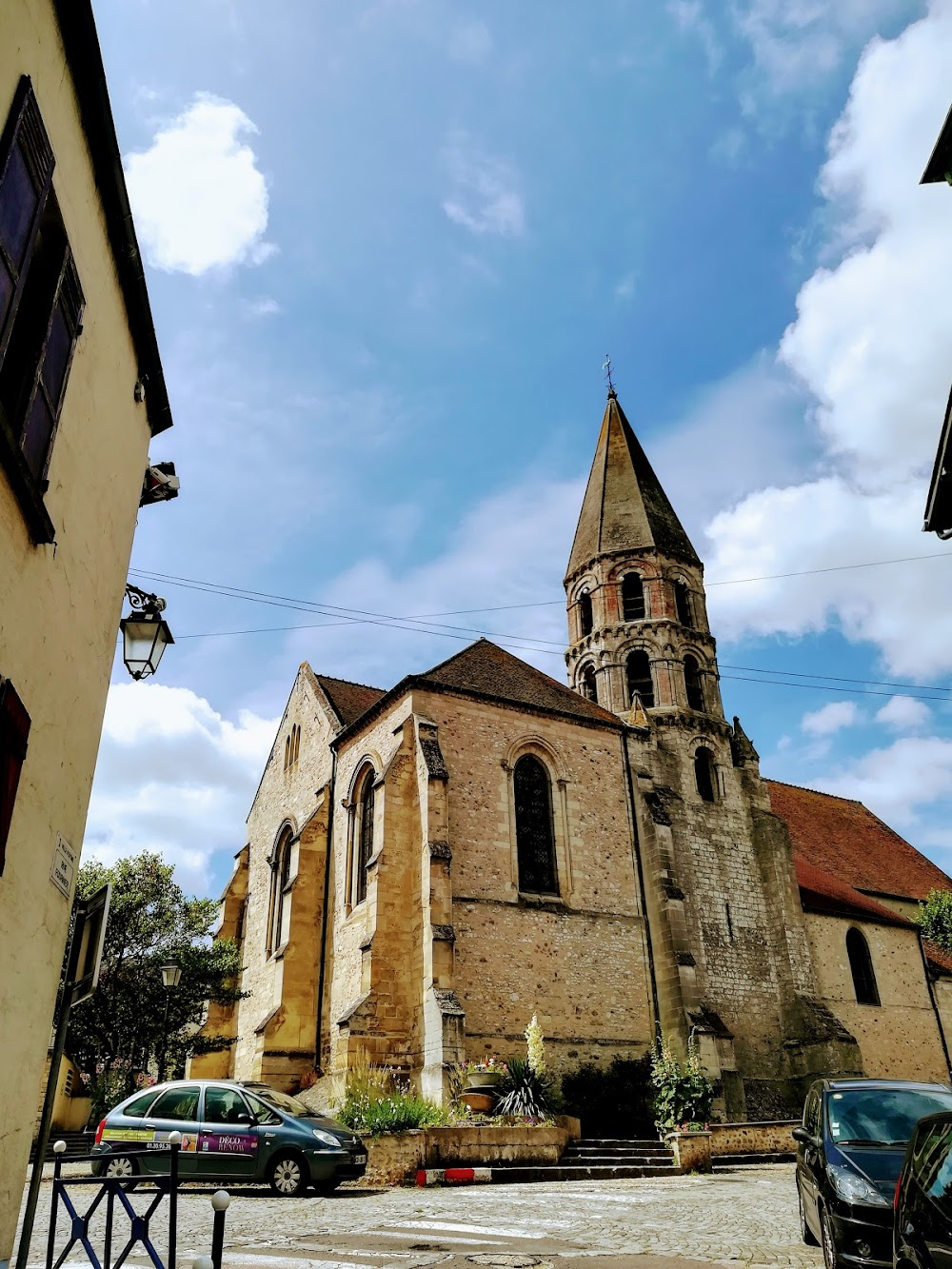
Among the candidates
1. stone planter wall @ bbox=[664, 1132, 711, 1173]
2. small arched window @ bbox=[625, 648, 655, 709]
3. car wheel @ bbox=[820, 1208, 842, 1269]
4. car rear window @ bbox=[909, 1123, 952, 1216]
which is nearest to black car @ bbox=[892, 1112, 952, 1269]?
car rear window @ bbox=[909, 1123, 952, 1216]

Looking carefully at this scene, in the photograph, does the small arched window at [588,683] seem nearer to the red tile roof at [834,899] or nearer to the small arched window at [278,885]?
the red tile roof at [834,899]

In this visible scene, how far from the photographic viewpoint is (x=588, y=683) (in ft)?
93.0

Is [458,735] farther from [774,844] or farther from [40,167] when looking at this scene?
[40,167]

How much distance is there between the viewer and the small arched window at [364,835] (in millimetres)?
21531

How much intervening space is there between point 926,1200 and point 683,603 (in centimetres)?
2529

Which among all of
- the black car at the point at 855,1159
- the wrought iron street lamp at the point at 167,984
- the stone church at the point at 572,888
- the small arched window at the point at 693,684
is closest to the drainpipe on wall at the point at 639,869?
the stone church at the point at 572,888

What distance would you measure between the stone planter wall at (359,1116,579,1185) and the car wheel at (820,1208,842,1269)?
7.82 m

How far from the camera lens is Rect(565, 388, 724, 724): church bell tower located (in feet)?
88.6

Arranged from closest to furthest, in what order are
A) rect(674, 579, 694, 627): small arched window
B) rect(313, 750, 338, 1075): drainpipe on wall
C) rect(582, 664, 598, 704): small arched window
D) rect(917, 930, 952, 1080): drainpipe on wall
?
rect(313, 750, 338, 1075): drainpipe on wall → rect(917, 930, 952, 1080): drainpipe on wall → rect(582, 664, 598, 704): small arched window → rect(674, 579, 694, 627): small arched window

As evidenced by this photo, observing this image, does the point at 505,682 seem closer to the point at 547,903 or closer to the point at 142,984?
the point at 547,903

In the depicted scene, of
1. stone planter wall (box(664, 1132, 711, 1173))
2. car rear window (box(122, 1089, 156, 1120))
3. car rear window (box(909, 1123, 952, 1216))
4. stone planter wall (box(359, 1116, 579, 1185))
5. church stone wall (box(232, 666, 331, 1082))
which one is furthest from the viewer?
church stone wall (box(232, 666, 331, 1082))

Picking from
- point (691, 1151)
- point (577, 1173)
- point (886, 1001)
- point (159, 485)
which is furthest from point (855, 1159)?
point (886, 1001)

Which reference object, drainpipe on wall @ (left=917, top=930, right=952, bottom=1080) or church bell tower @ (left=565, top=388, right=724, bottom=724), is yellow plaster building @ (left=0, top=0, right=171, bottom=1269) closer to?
church bell tower @ (left=565, top=388, right=724, bottom=724)

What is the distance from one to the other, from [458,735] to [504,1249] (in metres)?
14.3
